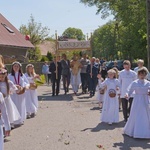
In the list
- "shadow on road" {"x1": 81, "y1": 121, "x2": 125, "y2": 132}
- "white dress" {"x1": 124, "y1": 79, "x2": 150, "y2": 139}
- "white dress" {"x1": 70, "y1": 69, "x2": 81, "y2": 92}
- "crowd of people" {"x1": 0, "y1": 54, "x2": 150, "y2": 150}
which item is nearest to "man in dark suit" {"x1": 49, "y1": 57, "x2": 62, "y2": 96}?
"white dress" {"x1": 70, "y1": 69, "x2": 81, "y2": 92}

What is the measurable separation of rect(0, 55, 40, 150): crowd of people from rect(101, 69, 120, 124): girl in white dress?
7.44 feet

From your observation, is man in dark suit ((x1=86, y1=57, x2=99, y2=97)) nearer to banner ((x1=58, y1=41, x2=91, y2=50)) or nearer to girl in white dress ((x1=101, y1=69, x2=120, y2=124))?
banner ((x1=58, y1=41, x2=91, y2=50))

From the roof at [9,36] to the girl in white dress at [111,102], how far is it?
2509 centimetres

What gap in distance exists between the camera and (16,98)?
424 inches

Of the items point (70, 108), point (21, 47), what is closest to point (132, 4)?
point (70, 108)

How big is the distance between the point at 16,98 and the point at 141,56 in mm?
37524

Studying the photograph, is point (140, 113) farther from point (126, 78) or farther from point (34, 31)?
point (34, 31)

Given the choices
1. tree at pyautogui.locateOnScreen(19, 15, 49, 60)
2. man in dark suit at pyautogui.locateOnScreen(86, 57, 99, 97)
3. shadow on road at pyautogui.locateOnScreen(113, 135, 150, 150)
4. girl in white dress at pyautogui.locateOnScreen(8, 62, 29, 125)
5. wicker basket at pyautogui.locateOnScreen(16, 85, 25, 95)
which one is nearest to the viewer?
shadow on road at pyautogui.locateOnScreen(113, 135, 150, 150)

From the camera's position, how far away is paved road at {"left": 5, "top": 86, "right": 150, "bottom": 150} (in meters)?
8.07

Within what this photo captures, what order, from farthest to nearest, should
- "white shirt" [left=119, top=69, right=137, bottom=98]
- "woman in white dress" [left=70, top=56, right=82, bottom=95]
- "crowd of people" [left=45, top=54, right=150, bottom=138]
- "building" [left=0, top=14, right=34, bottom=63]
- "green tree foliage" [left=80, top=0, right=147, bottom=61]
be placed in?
"building" [left=0, top=14, right=34, bottom=63], "green tree foliage" [left=80, top=0, right=147, bottom=61], "woman in white dress" [left=70, top=56, right=82, bottom=95], "white shirt" [left=119, top=69, right=137, bottom=98], "crowd of people" [left=45, top=54, right=150, bottom=138]

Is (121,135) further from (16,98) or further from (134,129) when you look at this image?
(16,98)

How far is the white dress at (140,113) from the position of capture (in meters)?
8.64

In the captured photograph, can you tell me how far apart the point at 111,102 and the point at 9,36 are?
30081 millimetres

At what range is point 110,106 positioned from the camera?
10867mm
